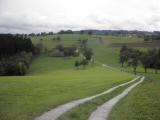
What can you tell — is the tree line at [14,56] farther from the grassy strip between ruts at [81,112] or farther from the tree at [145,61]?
the grassy strip between ruts at [81,112]

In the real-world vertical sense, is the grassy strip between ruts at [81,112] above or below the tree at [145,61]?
above

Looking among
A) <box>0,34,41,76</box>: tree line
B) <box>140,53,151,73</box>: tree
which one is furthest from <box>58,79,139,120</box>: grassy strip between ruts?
<box>140,53,151,73</box>: tree

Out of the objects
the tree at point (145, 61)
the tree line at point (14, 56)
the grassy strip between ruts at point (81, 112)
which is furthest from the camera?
the tree at point (145, 61)

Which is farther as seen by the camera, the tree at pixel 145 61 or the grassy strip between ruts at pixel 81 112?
the tree at pixel 145 61

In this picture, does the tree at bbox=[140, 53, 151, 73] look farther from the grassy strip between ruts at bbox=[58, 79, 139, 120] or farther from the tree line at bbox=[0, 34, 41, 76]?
the grassy strip between ruts at bbox=[58, 79, 139, 120]

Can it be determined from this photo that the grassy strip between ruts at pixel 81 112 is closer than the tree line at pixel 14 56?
Yes

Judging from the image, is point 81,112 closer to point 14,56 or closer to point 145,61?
point 145,61

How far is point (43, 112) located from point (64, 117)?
2.87 m

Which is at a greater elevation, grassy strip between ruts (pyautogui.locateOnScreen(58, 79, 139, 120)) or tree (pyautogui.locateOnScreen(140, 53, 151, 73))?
grassy strip between ruts (pyautogui.locateOnScreen(58, 79, 139, 120))

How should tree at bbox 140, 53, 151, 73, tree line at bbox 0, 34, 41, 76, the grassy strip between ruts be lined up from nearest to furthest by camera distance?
1. the grassy strip between ruts
2. tree line at bbox 0, 34, 41, 76
3. tree at bbox 140, 53, 151, 73

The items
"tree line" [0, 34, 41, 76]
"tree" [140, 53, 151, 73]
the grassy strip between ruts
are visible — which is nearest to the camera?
the grassy strip between ruts

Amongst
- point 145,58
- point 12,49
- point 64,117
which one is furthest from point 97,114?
point 12,49

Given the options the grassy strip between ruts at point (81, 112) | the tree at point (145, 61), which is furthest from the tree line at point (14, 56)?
the grassy strip between ruts at point (81, 112)

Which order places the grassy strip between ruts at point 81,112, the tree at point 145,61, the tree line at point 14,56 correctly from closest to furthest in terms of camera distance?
the grassy strip between ruts at point 81,112, the tree line at point 14,56, the tree at point 145,61
